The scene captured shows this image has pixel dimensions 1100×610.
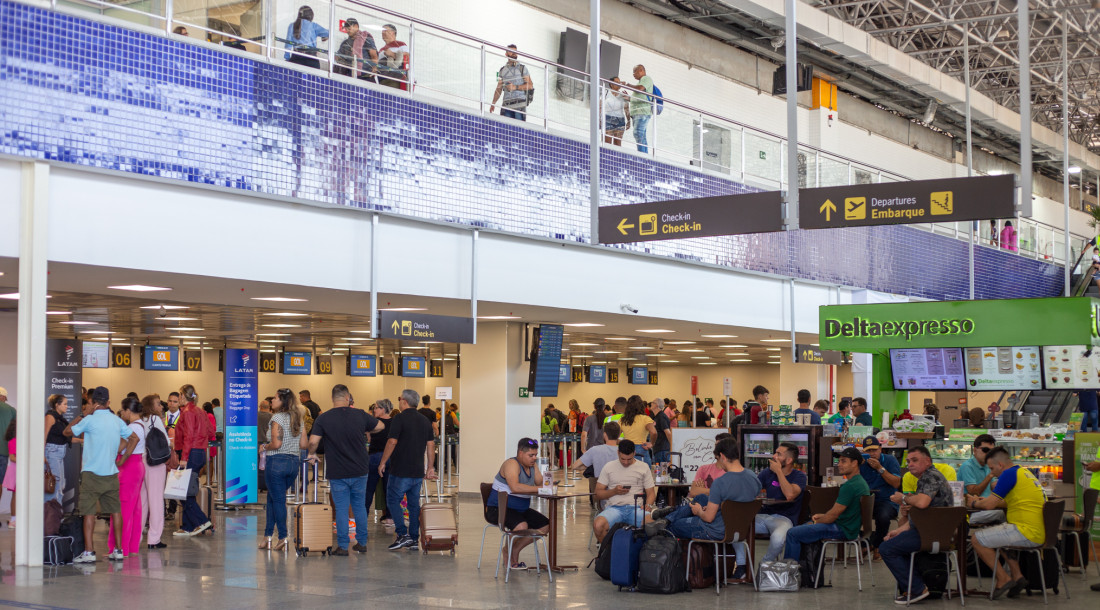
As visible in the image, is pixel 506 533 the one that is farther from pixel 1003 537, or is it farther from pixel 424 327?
pixel 1003 537

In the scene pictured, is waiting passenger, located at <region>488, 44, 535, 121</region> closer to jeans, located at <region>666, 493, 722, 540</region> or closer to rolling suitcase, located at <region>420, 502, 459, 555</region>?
rolling suitcase, located at <region>420, 502, 459, 555</region>

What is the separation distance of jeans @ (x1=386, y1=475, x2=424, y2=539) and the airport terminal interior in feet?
0.12

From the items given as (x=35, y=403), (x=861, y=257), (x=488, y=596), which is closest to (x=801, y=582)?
(x=488, y=596)

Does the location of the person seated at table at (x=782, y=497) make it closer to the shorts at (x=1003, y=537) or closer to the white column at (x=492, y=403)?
the shorts at (x=1003, y=537)

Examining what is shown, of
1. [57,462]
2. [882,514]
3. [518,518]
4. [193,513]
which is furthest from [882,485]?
[57,462]

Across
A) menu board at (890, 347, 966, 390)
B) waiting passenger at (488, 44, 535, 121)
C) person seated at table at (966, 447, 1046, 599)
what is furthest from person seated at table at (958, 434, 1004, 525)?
waiting passenger at (488, 44, 535, 121)

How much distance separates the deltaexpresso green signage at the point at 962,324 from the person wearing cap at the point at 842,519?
5729 millimetres

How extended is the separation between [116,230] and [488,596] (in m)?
4.67

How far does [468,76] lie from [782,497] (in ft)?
21.1

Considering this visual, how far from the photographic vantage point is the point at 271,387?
29844mm

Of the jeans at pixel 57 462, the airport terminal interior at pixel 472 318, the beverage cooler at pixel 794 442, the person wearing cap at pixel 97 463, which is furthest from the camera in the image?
the beverage cooler at pixel 794 442

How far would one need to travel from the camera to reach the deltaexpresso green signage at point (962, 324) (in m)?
13.6

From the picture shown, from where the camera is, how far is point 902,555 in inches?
334

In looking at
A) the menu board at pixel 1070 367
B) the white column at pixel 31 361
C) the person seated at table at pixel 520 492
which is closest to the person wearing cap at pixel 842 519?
the person seated at table at pixel 520 492
